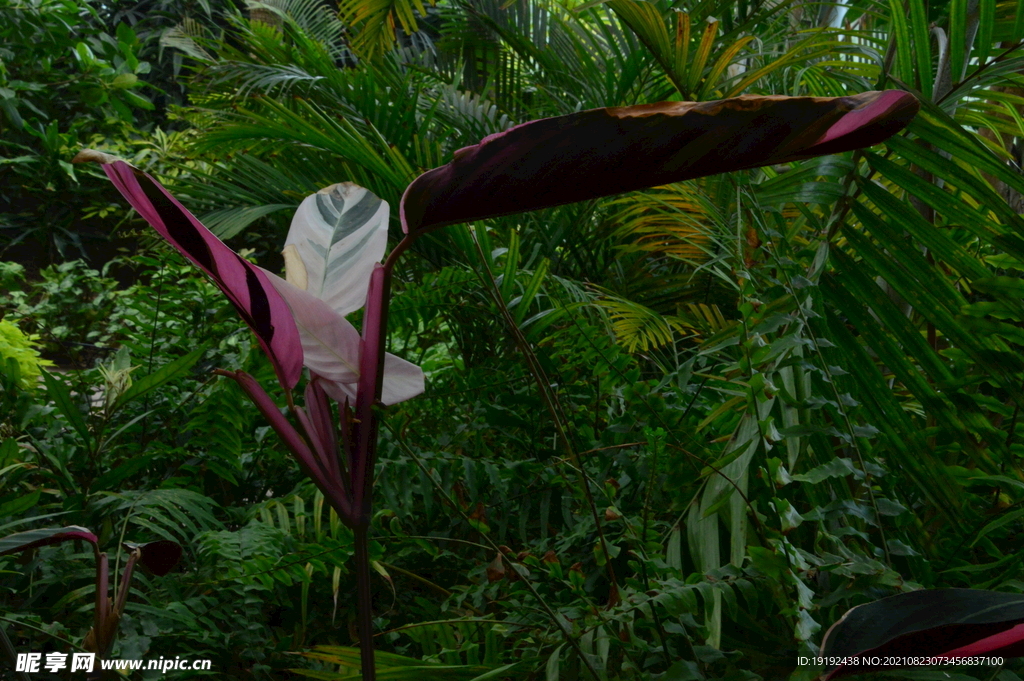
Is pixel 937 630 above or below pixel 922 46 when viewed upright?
below

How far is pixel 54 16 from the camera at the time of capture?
3.40 meters

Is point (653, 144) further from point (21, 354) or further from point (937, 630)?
point (21, 354)

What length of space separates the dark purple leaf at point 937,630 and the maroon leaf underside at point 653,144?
19 centimetres

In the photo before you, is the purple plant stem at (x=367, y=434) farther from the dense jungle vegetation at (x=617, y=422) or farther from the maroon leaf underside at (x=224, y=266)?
the dense jungle vegetation at (x=617, y=422)

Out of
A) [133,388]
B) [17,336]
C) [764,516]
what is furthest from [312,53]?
[764,516]

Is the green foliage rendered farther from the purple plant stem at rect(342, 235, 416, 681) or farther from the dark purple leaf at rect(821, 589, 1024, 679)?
the dark purple leaf at rect(821, 589, 1024, 679)

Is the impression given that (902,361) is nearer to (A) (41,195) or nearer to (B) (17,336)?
(B) (17,336)

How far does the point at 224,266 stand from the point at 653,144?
23 centimetres

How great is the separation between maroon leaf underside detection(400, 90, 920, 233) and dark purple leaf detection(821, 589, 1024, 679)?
0.61 ft

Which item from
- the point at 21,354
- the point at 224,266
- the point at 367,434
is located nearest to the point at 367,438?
the point at 367,434

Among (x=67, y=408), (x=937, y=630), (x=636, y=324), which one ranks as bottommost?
(x=937, y=630)

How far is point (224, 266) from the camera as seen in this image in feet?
1.27

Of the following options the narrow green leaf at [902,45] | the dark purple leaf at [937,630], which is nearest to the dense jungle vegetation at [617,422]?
the narrow green leaf at [902,45]

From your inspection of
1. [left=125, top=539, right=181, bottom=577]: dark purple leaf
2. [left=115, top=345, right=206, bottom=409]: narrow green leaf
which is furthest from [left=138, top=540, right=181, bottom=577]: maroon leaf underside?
[left=115, top=345, right=206, bottom=409]: narrow green leaf
